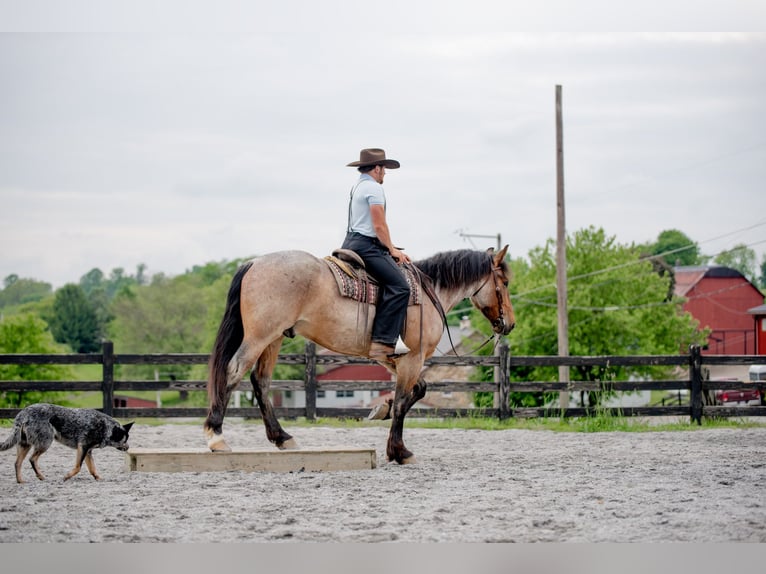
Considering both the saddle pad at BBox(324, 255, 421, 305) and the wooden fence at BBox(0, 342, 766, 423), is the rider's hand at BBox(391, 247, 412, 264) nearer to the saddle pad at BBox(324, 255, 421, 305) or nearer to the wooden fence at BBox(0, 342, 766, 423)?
the saddle pad at BBox(324, 255, 421, 305)

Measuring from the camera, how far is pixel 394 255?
6805 mm

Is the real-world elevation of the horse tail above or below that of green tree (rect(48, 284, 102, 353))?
below

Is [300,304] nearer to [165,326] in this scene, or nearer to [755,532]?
[755,532]

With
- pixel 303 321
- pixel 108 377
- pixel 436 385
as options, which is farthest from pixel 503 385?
pixel 303 321

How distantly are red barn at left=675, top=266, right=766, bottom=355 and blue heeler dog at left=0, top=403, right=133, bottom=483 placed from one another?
4708cm

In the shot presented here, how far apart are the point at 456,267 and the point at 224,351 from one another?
2.31 meters

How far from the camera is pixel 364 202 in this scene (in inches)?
265

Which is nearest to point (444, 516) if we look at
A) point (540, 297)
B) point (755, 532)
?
point (755, 532)

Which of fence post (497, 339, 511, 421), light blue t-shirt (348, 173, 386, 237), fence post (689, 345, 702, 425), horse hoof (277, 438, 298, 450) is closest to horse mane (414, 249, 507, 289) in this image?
light blue t-shirt (348, 173, 386, 237)

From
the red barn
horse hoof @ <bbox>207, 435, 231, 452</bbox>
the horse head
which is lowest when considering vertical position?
horse hoof @ <bbox>207, 435, 231, 452</bbox>

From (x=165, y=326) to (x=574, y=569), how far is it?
6158cm

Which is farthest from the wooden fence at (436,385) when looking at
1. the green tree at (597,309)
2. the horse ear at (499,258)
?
the green tree at (597,309)

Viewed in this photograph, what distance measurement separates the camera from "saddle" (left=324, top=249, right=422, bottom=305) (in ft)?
21.5

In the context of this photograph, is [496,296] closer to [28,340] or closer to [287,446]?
[287,446]
